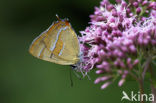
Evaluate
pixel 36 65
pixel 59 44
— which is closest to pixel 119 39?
pixel 59 44

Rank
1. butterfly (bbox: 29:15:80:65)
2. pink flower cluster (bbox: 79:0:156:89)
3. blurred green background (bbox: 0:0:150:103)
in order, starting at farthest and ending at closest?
blurred green background (bbox: 0:0:150:103) < butterfly (bbox: 29:15:80:65) < pink flower cluster (bbox: 79:0:156:89)

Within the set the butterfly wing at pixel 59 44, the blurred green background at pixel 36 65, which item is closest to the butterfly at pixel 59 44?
the butterfly wing at pixel 59 44

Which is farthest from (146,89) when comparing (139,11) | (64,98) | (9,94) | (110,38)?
(9,94)

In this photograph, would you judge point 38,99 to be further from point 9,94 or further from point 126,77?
point 126,77

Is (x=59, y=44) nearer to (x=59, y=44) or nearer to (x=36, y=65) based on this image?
(x=59, y=44)

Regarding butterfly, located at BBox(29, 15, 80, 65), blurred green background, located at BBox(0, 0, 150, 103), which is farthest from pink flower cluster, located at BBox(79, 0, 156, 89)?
blurred green background, located at BBox(0, 0, 150, 103)

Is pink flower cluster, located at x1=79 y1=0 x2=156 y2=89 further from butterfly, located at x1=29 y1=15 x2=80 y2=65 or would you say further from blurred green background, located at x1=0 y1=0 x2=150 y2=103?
blurred green background, located at x1=0 y1=0 x2=150 y2=103

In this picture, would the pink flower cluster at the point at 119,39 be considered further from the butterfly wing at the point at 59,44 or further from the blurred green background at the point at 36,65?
the blurred green background at the point at 36,65

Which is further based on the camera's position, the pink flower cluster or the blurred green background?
the blurred green background
